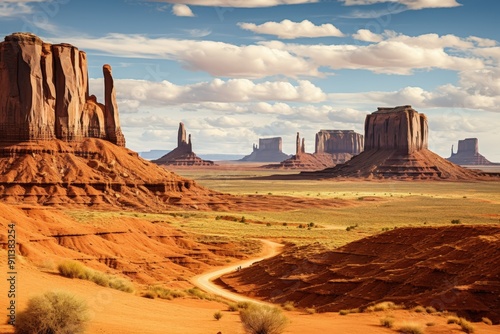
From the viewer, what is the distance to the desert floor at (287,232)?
2192 centimetres

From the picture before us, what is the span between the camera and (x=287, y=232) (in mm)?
72812

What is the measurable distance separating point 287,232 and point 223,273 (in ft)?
80.1

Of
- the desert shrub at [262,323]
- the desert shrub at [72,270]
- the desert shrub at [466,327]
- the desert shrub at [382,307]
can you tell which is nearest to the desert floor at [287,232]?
the desert shrub at [466,327]

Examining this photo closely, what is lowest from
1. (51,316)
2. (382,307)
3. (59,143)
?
(382,307)

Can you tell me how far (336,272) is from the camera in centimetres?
3812

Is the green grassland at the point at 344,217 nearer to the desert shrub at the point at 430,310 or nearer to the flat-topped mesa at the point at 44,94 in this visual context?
the flat-topped mesa at the point at 44,94

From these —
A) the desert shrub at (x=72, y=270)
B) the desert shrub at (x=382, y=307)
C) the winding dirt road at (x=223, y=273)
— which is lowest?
the winding dirt road at (x=223, y=273)

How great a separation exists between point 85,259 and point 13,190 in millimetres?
44002

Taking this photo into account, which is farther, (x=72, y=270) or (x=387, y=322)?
(x=72, y=270)

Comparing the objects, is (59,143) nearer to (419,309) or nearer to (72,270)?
(72,270)

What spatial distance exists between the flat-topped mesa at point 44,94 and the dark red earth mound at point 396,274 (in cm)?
5148

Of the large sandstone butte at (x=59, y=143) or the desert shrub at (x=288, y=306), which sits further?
the large sandstone butte at (x=59, y=143)

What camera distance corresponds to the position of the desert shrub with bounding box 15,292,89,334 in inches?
661

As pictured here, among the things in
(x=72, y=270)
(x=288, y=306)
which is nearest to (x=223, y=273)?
(x=288, y=306)
